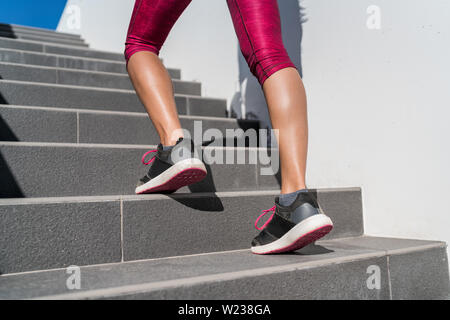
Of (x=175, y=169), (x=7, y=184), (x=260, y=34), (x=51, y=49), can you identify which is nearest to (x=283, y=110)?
(x=260, y=34)

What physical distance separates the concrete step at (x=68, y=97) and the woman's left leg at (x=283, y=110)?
1.36 metres

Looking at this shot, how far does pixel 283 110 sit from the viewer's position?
982mm

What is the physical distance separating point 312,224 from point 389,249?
0.38m

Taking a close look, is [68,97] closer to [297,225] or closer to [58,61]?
[58,61]

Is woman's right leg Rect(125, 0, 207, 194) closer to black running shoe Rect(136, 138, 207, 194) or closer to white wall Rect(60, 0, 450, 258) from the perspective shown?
black running shoe Rect(136, 138, 207, 194)

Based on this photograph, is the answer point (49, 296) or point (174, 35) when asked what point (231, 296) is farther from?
point (174, 35)

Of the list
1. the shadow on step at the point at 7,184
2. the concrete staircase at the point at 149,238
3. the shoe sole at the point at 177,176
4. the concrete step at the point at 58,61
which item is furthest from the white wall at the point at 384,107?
the concrete step at the point at 58,61

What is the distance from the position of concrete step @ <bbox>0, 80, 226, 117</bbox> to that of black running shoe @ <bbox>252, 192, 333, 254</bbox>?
4.81 ft

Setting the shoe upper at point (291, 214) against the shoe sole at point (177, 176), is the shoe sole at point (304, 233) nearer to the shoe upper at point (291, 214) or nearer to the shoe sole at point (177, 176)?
the shoe upper at point (291, 214)

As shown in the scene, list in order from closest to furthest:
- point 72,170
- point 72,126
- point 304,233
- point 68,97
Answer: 1. point 304,233
2. point 72,170
3. point 72,126
4. point 68,97

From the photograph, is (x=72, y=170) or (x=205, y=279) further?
(x=72, y=170)

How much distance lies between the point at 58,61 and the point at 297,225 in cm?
260

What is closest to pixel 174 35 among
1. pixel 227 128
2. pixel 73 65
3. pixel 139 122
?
pixel 73 65

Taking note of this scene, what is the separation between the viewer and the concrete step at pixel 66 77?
7.63 ft
